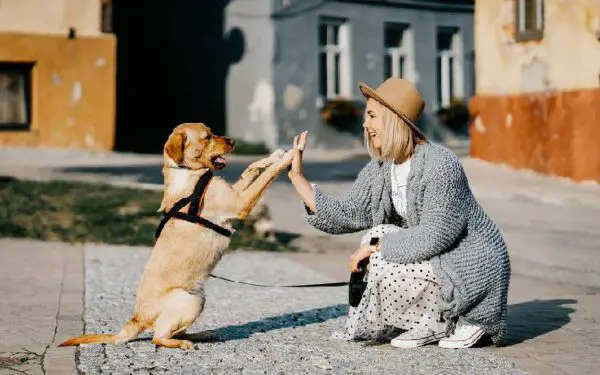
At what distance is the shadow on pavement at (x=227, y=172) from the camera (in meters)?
16.4

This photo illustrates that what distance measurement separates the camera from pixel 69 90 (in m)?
21.0

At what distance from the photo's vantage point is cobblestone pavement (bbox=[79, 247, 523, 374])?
5.35 m

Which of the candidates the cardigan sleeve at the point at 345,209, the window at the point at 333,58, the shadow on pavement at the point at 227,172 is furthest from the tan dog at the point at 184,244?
the window at the point at 333,58

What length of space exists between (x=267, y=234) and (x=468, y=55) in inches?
660

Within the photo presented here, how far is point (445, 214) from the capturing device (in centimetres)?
564

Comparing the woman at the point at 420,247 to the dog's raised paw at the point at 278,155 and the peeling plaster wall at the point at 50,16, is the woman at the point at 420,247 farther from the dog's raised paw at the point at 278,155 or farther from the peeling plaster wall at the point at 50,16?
the peeling plaster wall at the point at 50,16

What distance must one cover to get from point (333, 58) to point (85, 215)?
13.8m

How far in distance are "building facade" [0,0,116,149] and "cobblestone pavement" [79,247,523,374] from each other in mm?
Result: 12681

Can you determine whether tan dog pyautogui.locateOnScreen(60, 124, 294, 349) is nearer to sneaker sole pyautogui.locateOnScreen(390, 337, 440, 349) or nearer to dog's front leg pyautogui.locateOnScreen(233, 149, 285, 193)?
dog's front leg pyautogui.locateOnScreen(233, 149, 285, 193)

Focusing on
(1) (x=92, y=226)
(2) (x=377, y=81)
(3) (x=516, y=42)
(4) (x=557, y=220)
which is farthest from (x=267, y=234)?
(2) (x=377, y=81)

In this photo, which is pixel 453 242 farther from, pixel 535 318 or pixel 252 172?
pixel 535 318

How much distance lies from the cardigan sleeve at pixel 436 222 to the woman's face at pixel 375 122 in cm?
34

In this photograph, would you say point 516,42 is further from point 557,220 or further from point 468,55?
point 468,55

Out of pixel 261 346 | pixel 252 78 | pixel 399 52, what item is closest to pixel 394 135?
pixel 261 346
